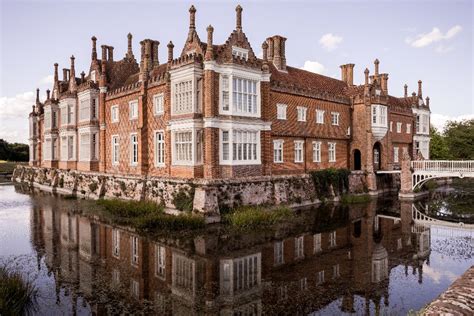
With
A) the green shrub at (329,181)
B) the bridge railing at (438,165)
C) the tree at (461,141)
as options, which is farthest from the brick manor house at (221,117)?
the tree at (461,141)

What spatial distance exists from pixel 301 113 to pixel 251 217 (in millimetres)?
13123

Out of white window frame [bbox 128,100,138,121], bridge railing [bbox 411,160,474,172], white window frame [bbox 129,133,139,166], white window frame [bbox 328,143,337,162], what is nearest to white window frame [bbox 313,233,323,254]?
white window frame [bbox 328,143,337,162]

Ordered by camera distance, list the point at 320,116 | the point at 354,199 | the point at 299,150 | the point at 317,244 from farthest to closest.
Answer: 1. the point at 320,116
2. the point at 354,199
3. the point at 299,150
4. the point at 317,244

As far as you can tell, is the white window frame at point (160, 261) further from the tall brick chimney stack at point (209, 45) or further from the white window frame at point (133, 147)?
the white window frame at point (133, 147)

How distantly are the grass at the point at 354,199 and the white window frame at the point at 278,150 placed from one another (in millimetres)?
6433

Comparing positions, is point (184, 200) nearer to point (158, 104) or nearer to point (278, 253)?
point (278, 253)

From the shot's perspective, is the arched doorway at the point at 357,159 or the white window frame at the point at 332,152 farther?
the arched doorway at the point at 357,159

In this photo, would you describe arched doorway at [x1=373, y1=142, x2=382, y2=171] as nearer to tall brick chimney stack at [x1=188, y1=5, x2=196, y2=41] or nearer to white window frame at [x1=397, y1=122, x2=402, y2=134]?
white window frame at [x1=397, y1=122, x2=402, y2=134]

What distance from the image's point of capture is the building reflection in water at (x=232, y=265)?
34.0 ft

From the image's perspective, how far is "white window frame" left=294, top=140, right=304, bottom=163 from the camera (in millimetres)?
29522

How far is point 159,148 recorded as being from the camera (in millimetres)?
26047

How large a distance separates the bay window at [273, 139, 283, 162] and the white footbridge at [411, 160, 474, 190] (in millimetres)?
13071

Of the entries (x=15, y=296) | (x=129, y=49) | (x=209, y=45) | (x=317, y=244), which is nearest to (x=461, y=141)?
(x=129, y=49)

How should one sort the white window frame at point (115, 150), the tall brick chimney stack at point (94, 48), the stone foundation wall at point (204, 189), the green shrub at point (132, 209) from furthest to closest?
the tall brick chimney stack at point (94, 48) < the white window frame at point (115, 150) < the green shrub at point (132, 209) < the stone foundation wall at point (204, 189)
